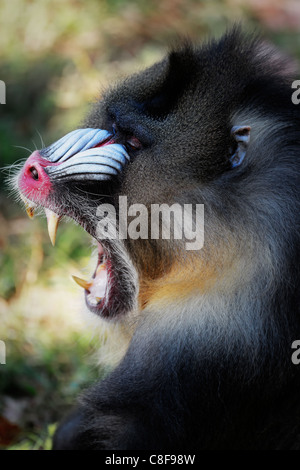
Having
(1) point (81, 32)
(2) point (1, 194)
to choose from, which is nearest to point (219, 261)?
(2) point (1, 194)

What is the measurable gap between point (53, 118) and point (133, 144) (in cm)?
409

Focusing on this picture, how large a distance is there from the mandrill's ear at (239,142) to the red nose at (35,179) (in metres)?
0.80

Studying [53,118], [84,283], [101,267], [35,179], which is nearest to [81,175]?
[35,179]

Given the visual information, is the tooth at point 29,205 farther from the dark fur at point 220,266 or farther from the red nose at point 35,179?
the dark fur at point 220,266

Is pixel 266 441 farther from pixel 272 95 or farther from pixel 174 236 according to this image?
pixel 272 95

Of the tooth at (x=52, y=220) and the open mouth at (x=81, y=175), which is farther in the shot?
the tooth at (x=52, y=220)

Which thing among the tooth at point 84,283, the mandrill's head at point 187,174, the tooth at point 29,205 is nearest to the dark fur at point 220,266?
the mandrill's head at point 187,174

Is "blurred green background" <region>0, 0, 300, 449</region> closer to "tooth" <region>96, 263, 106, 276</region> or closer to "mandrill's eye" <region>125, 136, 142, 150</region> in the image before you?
"tooth" <region>96, 263, 106, 276</region>

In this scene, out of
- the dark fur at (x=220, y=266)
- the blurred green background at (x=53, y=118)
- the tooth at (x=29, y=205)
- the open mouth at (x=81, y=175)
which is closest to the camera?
the dark fur at (x=220, y=266)

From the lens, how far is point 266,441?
295cm

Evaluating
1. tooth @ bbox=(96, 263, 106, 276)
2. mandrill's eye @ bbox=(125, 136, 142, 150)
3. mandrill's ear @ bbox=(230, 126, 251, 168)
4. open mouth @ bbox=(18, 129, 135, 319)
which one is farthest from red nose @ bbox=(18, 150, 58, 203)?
mandrill's ear @ bbox=(230, 126, 251, 168)

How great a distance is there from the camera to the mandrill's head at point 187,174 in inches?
105

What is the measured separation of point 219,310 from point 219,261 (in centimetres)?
20

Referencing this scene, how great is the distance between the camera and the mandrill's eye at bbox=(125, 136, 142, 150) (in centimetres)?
284
